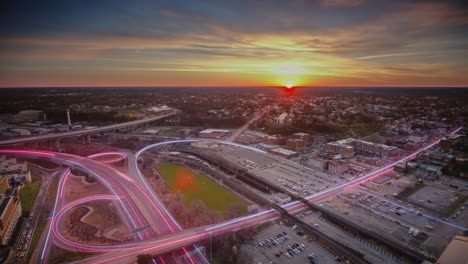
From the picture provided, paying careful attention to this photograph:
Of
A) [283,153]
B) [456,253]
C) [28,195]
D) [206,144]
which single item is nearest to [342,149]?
[283,153]

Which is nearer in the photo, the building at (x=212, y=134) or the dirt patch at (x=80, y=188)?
the dirt patch at (x=80, y=188)

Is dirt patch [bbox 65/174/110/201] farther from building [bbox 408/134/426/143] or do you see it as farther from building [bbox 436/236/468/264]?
building [bbox 408/134/426/143]

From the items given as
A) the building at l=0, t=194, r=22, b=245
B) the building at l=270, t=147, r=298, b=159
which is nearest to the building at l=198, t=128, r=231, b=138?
the building at l=270, t=147, r=298, b=159

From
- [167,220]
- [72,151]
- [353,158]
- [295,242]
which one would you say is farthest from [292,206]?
[72,151]

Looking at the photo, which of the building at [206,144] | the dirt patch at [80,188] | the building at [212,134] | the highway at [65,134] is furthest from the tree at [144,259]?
the building at [212,134]

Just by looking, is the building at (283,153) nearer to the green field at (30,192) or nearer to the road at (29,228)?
the road at (29,228)
